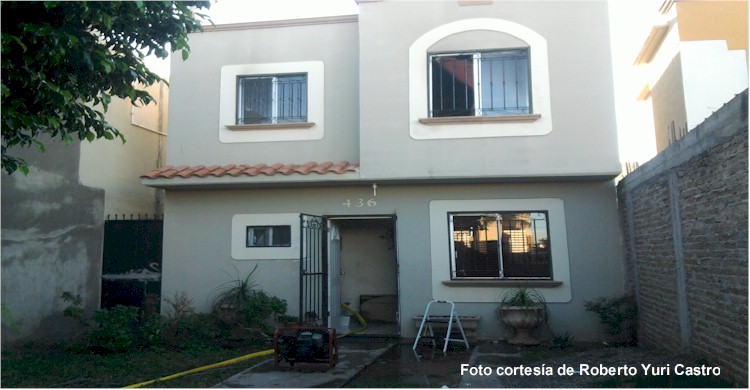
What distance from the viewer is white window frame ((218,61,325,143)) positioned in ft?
32.7

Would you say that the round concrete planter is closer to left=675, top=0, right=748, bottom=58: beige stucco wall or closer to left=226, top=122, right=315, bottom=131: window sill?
left=226, top=122, right=315, bottom=131: window sill

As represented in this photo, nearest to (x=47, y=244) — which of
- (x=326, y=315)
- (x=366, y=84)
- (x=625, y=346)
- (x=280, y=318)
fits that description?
(x=280, y=318)

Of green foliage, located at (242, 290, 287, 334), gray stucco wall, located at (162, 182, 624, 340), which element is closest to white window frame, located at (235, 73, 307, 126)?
gray stucco wall, located at (162, 182, 624, 340)

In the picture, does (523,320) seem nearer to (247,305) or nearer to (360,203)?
(360,203)

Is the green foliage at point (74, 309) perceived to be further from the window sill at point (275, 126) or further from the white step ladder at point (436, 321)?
the white step ladder at point (436, 321)

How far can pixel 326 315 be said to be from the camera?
9711mm

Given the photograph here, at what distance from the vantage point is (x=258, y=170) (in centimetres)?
934

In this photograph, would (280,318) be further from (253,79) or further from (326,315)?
(253,79)

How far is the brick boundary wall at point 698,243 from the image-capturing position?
5148mm

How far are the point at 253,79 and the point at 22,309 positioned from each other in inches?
210

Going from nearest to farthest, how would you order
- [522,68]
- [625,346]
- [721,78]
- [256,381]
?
[256,381], [625,346], [522,68], [721,78]

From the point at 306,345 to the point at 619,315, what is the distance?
4750 mm

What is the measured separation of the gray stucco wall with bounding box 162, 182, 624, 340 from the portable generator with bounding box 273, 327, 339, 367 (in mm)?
2598

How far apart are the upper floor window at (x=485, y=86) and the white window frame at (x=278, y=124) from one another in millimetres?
2045
